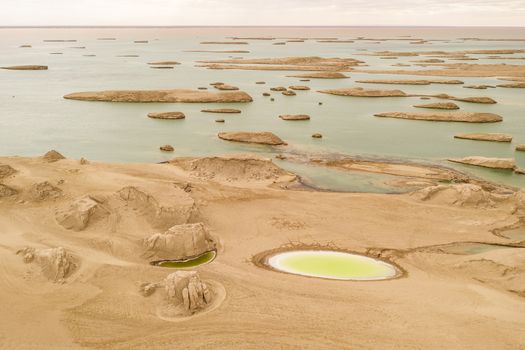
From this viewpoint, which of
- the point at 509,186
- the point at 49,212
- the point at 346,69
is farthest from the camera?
the point at 346,69

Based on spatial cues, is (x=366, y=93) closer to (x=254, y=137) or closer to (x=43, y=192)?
(x=254, y=137)

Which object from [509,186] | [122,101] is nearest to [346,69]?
[122,101]

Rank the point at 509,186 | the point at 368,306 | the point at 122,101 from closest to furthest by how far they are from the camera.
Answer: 1. the point at 368,306
2. the point at 509,186
3. the point at 122,101

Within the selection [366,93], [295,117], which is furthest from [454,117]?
[366,93]

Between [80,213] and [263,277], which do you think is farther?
[80,213]

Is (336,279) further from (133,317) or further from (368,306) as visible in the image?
(133,317)

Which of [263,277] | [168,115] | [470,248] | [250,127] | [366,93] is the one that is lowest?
[470,248]

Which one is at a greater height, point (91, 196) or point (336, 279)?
point (91, 196)

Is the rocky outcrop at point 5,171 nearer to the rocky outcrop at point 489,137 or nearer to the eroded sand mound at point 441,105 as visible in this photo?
the rocky outcrop at point 489,137

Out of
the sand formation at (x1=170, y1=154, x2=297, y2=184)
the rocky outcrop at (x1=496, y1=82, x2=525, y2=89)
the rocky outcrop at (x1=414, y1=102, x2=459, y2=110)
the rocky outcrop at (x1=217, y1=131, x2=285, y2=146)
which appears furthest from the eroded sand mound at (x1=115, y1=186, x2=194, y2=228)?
the rocky outcrop at (x1=496, y1=82, x2=525, y2=89)
